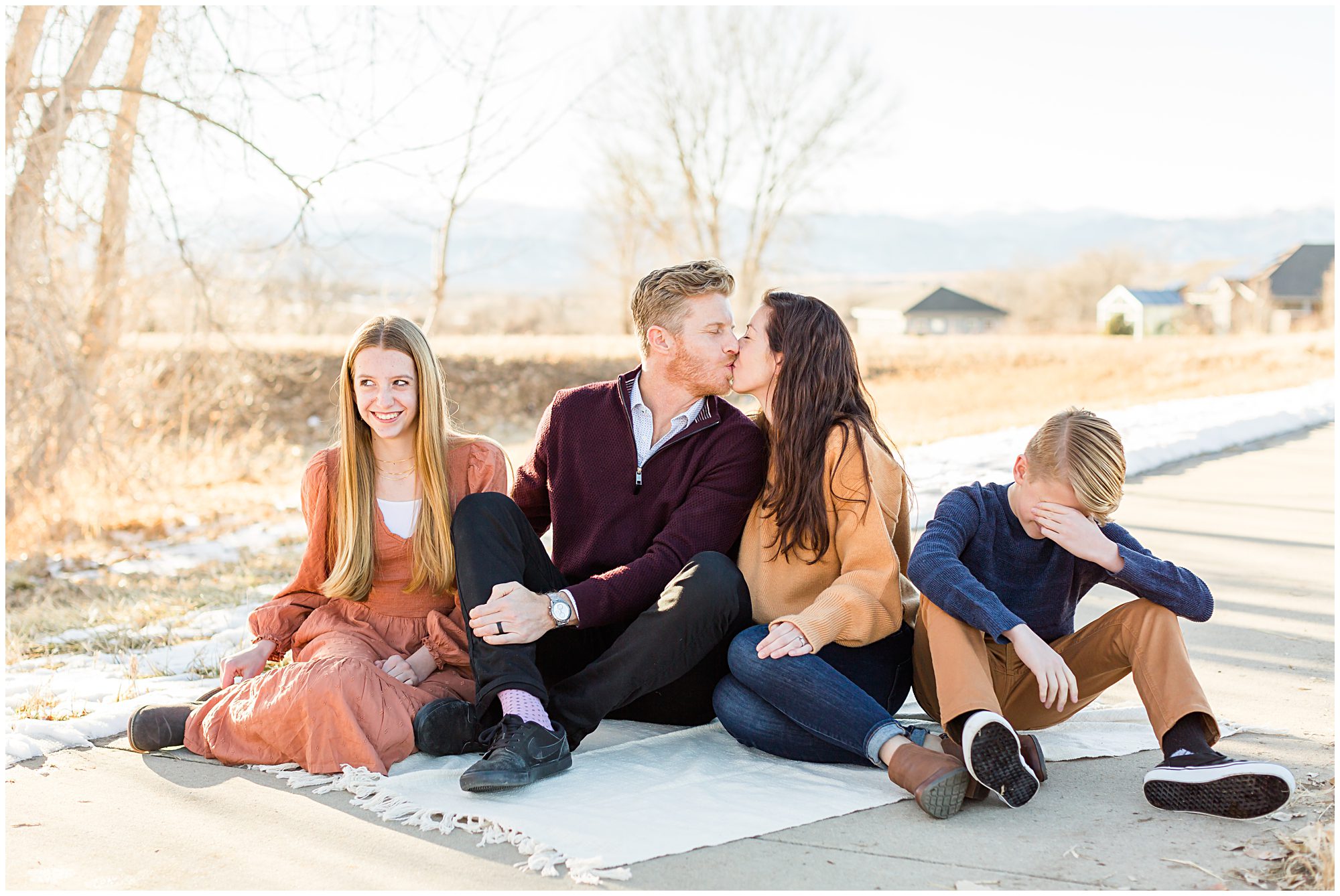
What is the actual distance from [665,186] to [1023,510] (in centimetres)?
2927

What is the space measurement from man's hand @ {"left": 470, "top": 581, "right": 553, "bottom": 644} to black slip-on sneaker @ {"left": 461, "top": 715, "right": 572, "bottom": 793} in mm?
193

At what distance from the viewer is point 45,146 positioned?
6469 mm

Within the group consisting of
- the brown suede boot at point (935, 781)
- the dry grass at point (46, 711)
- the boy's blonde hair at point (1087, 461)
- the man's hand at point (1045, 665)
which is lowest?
the dry grass at point (46, 711)

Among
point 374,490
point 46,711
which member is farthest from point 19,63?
point 374,490

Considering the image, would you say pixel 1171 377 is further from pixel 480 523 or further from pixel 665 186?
pixel 480 523

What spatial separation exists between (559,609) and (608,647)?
0.19m

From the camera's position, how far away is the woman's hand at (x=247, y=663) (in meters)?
2.99

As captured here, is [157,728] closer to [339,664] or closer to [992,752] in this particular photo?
[339,664]

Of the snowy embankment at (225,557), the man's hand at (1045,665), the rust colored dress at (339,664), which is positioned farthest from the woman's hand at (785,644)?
the snowy embankment at (225,557)

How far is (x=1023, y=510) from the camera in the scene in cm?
283

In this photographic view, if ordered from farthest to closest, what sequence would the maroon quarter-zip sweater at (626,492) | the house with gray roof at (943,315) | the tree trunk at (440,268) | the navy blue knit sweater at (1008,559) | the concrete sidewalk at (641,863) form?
1. the house with gray roof at (943,315)
2. the tree trunk at (440,268)
3. the maroon quarter-zip sweater at (626,492)
4. the navy blue knit sweater at (1008,559)
5. the concrete sidewalk at (641,863)

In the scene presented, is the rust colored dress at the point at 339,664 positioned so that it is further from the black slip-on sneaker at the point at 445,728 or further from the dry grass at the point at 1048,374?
the dry grass at the point at 1048,374

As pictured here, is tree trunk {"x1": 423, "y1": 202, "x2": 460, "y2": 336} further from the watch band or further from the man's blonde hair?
the watch band

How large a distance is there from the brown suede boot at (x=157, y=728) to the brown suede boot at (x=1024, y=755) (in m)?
1.87
